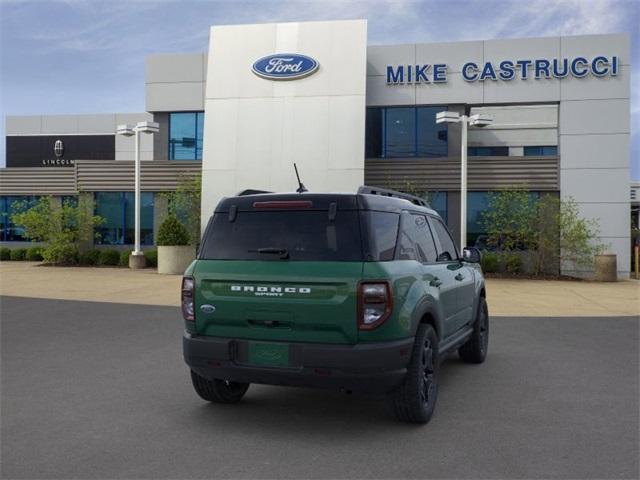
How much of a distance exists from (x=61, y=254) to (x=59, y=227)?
4.00 ft

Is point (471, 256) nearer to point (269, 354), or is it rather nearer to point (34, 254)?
point (269, 354)

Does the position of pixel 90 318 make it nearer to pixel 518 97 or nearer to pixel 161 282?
pixel 161 282

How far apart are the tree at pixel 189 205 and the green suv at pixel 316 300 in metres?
19.6

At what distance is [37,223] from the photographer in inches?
973

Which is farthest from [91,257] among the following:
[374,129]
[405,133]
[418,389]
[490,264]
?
[418,389]

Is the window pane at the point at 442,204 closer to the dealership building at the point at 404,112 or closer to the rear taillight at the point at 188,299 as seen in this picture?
the dealership building at the point at 404,112

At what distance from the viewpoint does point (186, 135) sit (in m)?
26.6

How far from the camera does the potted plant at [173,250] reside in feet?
68.4

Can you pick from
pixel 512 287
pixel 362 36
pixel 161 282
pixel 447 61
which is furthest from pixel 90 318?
pixel 447 61

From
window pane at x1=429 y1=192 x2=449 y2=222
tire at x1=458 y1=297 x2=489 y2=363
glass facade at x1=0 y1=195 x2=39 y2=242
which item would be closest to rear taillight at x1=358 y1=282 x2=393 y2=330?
tire at x1=458 y1=297 x2=489 y2=363

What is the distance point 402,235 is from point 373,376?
129cm

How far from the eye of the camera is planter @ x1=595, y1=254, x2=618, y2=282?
20.4 meters

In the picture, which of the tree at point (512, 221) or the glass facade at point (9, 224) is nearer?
the tree at point (512, 221)

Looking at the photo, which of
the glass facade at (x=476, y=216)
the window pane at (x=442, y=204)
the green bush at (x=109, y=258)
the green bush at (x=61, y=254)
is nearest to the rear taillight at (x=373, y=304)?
the glass facade at (x=476, y=216)
